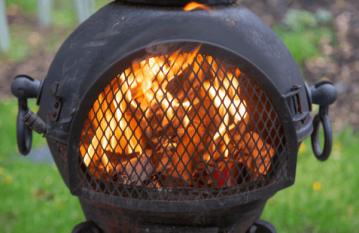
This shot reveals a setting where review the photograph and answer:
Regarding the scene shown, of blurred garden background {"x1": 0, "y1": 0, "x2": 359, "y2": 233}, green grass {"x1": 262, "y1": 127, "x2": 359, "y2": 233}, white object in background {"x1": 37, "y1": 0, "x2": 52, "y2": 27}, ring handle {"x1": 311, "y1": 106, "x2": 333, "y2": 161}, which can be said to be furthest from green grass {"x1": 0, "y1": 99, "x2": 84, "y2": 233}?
white object in background {"x1": 37, "y1": 0, "x2": 52, "y2": 27}

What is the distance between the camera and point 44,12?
6.12 m

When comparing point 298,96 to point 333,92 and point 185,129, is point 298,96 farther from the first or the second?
point 185,129

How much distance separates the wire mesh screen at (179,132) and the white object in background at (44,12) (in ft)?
16.8

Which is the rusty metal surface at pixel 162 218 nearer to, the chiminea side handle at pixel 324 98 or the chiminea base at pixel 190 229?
the chiminea base at pixel 190 229

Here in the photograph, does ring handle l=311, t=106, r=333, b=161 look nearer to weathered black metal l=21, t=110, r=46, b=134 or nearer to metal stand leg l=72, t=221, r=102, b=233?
metal stand leg l=72, t=221, r=102, b=233

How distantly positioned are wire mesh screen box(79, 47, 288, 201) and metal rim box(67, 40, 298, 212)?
0.08ft

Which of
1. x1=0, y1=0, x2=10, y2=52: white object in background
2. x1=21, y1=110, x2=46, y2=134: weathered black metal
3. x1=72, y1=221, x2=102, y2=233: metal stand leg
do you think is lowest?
x1=72, y1=221, x2=102, y2=233: metal stand leg

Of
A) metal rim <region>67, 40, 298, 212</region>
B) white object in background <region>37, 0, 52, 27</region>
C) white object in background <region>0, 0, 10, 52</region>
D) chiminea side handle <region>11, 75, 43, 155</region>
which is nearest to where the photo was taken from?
metal rim <region>67, 40, 298, 212</region>

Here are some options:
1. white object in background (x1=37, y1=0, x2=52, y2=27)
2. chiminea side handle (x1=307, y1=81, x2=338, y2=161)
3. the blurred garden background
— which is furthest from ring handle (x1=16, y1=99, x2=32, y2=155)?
white object in background (x1=37, y1=0, x2=52, y2=27)

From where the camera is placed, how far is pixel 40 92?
1.70 metres

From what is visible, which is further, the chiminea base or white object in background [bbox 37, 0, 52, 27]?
white object in background [bbox 37, 0, 52, 27]

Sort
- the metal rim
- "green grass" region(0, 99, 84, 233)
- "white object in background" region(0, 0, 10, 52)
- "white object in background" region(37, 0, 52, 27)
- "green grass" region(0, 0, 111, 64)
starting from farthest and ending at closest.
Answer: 1. "white object in background" region(37, 0, 52, 27)
2. "green grass" region(0, 0, 111, 64)
3. "white object in background" region(0, 0, 10, 52)
4. "green grass" region(0, 99, 84, 233)
5. the metal rim

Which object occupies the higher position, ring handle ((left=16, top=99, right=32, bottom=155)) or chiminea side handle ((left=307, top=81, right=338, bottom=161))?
ring handle ((left=16, top=99, right=32, bottom=155))

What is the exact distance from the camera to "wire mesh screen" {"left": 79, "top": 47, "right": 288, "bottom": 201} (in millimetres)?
1403
